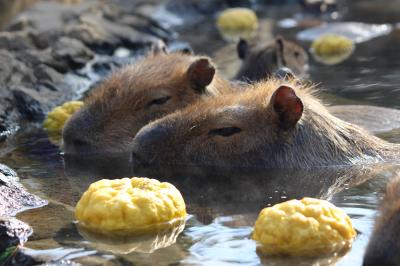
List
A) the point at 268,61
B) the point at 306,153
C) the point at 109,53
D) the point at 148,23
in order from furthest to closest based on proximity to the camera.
Result: the point at 148,23
the point at 109,53
the point at 268,61
the point at 306,153

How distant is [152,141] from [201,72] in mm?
1255

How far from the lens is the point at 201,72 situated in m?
9.34

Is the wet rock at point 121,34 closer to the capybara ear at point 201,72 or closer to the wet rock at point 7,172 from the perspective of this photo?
the capybara ear at point 201,72

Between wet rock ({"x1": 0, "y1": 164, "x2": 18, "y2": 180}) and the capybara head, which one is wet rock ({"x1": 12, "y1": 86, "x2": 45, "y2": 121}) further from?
wet rock ({"x1": 0, "y1": 164, "x2": 18, "y2": 180})

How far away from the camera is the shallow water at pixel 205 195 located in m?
5.77

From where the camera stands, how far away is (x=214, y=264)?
5617mm

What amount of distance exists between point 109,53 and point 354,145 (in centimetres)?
722

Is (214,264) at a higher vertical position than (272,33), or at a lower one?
higher

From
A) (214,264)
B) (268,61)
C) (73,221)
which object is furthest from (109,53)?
(214,264)

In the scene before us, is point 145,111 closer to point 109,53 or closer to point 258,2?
point 109,53

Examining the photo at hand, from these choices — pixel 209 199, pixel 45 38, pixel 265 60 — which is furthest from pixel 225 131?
pixel 45 38

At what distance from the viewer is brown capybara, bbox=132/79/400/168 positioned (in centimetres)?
812

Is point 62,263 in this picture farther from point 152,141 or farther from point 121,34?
point 121,34

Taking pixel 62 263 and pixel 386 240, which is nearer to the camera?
pixel 386 240
